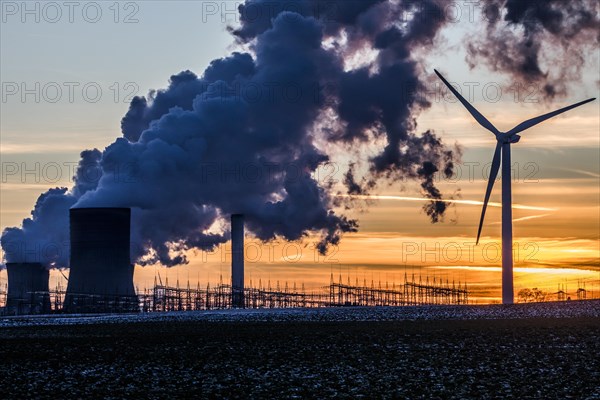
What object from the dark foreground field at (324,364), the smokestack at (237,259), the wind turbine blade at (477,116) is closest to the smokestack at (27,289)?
the smokestack at (237,259)

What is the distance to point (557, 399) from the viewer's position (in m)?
29.9

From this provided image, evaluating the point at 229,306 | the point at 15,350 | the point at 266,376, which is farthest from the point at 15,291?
the point at 266,376

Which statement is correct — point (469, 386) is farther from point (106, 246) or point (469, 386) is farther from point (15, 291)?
point (15, 291)

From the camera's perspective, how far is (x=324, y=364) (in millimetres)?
41250

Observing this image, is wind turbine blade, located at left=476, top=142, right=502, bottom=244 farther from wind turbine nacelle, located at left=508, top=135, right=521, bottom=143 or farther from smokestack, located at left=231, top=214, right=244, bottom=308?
smokestack, located at left=231, top=214, right=244, bottom=308

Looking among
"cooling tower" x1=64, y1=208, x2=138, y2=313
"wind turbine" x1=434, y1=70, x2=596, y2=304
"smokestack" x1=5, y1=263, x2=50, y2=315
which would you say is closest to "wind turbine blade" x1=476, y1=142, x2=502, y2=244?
"wind turbine" x1=434, y1=70, x2=596, y2=304

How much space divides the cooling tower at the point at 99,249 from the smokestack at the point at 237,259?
17431mm

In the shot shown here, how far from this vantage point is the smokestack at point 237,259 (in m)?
126

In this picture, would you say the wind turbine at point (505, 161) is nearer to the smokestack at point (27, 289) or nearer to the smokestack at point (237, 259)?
the smokestack at point (237, 259)

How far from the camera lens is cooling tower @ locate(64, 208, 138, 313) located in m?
106

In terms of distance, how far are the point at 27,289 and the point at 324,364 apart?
10994cm

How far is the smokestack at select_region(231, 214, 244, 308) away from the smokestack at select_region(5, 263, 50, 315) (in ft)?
83.8

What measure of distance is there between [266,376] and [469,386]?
7.89 meters

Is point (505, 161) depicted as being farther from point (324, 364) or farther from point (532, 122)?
point (324, 364)
